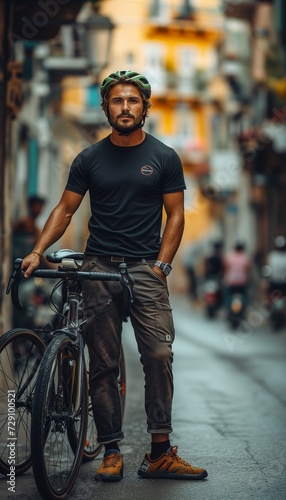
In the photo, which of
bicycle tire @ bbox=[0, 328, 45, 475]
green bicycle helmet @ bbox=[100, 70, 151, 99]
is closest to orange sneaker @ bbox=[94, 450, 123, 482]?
bicycle tire @ bbox=[0, 328, 45, 475]

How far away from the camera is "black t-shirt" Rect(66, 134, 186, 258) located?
19.4 ft

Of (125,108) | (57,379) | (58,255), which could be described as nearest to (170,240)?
(58,255)

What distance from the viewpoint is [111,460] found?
5980 millimetres

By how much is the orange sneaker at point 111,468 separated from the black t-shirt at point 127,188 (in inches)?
40.7

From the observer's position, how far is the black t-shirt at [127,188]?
5906 millimetres

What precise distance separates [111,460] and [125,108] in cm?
179

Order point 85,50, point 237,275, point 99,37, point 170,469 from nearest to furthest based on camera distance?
point 170,469 < point 99,37 < point 85,50 < point 237,275

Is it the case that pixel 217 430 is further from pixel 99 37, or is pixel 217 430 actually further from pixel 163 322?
pixel 99 37

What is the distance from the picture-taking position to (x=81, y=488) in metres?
5.69

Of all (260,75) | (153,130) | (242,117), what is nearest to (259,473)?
(260,75)

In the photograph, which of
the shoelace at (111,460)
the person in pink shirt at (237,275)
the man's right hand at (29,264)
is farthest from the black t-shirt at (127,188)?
the person in pink shirt at (237,275)

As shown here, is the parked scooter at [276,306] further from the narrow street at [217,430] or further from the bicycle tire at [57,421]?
the bicycle tire at [57,421]

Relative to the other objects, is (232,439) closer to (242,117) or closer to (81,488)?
(81,488)

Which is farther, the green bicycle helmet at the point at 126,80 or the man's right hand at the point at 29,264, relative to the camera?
the green bicycle helmet at the point at 126,80
